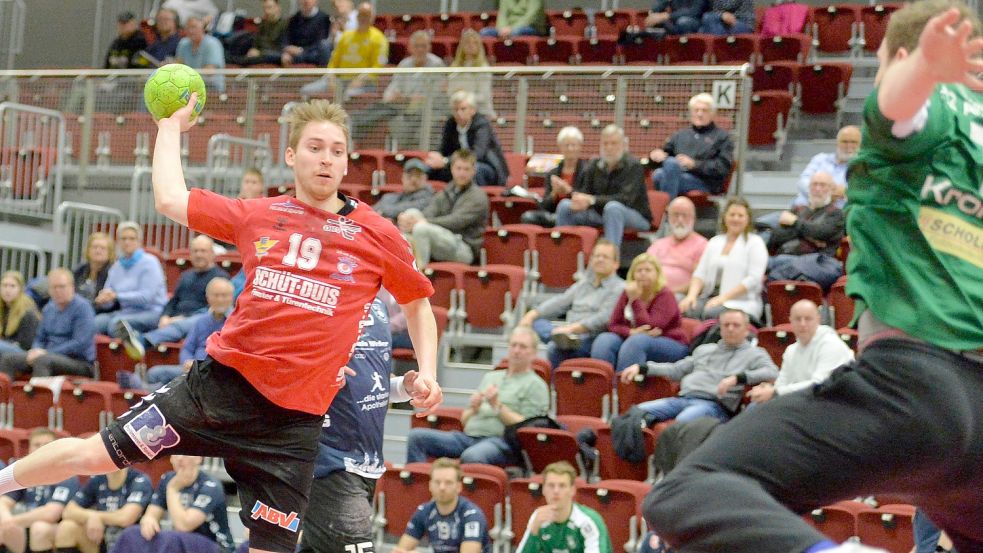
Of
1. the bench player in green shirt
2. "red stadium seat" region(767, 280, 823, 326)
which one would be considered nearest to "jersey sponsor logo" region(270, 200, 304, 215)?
the bench player in green shirt

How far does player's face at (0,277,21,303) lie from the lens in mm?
12203

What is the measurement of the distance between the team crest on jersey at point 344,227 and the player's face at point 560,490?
411 cm

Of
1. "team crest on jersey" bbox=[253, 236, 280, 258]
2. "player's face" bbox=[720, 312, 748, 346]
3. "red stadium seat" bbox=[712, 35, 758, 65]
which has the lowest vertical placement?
"player's face" bbox=[720, 312, 748, 346]

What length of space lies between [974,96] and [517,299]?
8.04 meters

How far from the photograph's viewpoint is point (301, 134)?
15.4 ft

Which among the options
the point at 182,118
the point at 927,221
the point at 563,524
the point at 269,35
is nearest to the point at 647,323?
the point at 563,524

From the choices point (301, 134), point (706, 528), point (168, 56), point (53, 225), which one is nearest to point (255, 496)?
point (301, 134)

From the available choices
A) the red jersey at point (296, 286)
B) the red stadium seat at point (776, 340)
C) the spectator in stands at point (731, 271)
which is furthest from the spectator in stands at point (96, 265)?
the red jersey at point (296, 286)

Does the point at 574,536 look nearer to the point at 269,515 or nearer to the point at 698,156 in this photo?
the point at 269,515

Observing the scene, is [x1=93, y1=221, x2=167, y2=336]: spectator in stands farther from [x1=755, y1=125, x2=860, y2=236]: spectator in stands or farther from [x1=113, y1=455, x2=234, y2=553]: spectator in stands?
[x1=755, y1=125, x2=860, y2=236]: spectator in stands

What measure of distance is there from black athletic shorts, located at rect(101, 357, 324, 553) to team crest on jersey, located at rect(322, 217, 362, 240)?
0.58 meters

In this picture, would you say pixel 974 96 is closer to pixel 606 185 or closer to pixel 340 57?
pixel 606 185

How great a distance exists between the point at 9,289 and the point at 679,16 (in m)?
7.69

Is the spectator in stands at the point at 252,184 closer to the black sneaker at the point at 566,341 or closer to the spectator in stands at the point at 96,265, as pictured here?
the spectator in stands at the point at 96,265
